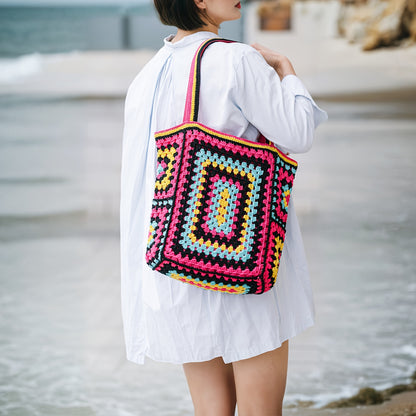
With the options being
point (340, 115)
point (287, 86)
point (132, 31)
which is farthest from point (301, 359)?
point (132, 31)

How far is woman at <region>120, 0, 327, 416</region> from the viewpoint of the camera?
133cm

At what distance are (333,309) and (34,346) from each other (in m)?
1.45

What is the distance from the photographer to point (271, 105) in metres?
1.32

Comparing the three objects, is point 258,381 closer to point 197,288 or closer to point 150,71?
point 197,288

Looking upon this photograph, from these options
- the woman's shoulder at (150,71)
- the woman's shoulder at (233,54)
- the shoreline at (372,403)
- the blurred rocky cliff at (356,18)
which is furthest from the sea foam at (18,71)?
the woman's shoulder at (233,54)

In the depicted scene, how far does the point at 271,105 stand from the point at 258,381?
0.61 m

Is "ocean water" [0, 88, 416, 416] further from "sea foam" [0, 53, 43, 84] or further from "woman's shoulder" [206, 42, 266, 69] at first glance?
"sea foam" [0, 53, 43, 84]

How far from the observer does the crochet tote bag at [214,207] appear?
4.30ft

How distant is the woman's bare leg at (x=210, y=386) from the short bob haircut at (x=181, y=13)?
30.6 inches

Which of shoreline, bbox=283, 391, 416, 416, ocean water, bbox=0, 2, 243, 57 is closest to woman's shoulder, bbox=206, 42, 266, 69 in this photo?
shoreline, bbox=283, 391, 416, 416

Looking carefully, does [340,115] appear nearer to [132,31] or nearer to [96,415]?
[96,415]

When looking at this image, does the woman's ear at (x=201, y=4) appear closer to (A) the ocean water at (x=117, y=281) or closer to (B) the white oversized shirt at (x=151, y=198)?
(B) the white oversized shirt at (x=151, y=198)

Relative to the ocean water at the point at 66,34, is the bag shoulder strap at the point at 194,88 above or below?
above

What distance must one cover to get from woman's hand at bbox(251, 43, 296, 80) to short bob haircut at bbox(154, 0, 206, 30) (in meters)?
0.14
